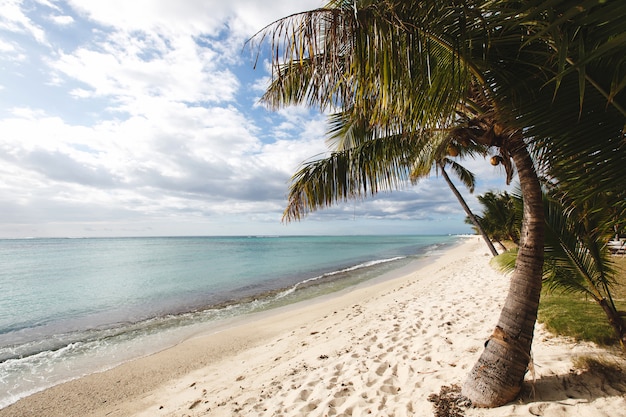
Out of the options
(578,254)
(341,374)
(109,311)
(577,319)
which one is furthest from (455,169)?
(109,311)

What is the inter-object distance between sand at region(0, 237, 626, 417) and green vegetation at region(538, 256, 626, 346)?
0.21 m

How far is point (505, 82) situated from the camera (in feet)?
7.71

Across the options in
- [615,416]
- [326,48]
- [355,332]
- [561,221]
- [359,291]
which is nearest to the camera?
[326,48]

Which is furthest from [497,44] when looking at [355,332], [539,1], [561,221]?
[355,332]

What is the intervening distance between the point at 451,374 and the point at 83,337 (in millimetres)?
9691

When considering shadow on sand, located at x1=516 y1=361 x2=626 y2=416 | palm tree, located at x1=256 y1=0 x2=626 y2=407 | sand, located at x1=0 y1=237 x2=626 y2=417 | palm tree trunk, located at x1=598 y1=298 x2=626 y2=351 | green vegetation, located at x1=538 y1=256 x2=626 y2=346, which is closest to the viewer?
palm tree, located at x1=256 y1=0 x2=626 y2=407

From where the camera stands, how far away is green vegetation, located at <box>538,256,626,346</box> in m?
4.13

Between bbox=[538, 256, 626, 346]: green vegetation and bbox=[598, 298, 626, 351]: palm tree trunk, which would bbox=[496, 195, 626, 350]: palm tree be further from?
bbox=[538, 256, 626, 346]: green vegetation

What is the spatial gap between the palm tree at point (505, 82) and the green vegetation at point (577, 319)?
151 centimetres

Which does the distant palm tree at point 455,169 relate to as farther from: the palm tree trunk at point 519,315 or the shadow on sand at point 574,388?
the shadow on sand at point 574,388

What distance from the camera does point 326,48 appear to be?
1932mm

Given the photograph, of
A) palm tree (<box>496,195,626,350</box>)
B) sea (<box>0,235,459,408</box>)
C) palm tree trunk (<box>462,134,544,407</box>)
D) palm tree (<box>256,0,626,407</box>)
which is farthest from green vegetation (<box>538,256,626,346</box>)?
sea (<box>0,235,459,408</box>)

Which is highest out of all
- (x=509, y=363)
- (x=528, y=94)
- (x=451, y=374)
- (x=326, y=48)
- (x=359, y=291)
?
(x=326, y=48)

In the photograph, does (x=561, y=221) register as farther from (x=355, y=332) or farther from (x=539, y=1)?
(x=355, y=332)
